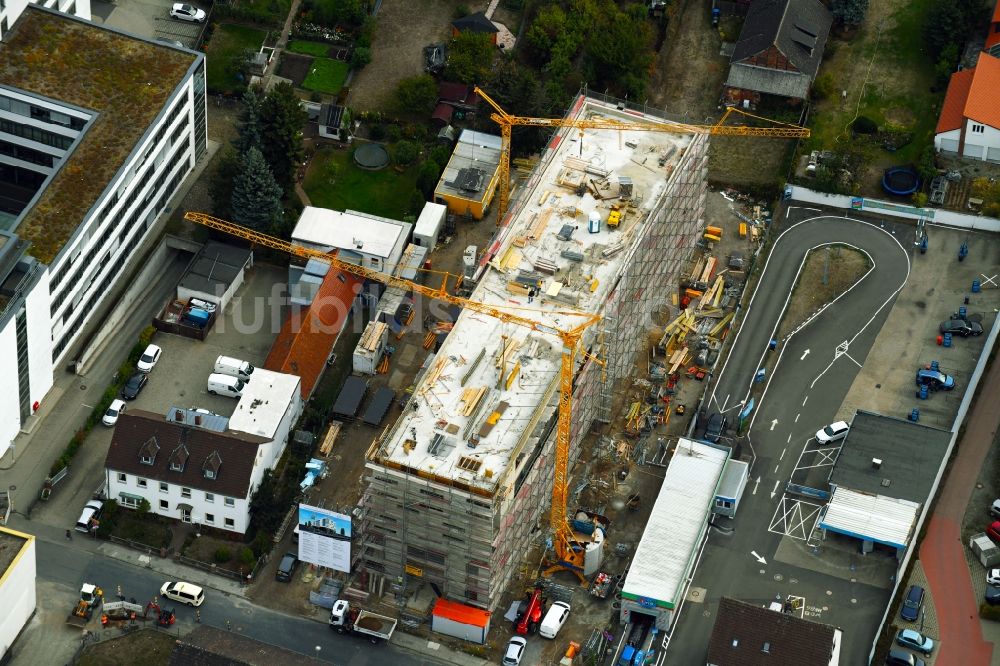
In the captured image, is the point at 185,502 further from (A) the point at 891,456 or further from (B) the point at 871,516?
(A) the point at 891,456

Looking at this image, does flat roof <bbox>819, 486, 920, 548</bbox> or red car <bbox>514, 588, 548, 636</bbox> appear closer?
red car <bbox>514, 588, 548, 636</bbox>

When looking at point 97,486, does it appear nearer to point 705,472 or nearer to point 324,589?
point 324,589

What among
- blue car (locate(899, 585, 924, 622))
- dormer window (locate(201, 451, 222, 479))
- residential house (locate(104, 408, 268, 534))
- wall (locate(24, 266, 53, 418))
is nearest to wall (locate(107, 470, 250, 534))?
residential house (locate(104, 408, 268, 534))

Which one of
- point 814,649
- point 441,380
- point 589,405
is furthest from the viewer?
point 589,405

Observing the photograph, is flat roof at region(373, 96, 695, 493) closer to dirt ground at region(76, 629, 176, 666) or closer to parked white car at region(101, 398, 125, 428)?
dirt ground at region(76, 629, 176, 666)

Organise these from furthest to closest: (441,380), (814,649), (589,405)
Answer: (589,405), (441,380), (814,649)

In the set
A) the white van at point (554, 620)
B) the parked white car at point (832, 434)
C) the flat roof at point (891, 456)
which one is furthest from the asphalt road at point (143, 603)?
the parked white car at point (832, 434)

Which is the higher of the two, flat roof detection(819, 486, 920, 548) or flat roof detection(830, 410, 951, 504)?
flat roof detection(830, 410, 951, 504)

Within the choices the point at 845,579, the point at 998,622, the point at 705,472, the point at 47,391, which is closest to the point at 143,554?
the point at 47,391

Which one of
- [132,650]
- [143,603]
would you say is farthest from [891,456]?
[132,650]
